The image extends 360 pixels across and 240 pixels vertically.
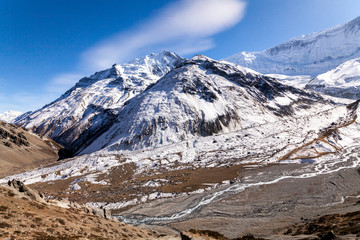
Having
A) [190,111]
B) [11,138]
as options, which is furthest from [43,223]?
[11,138]

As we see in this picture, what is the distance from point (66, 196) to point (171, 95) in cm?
10781

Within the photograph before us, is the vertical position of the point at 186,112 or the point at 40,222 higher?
the point at 186,112

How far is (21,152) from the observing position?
139625 millimetres

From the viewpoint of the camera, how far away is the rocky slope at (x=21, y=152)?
119 meters

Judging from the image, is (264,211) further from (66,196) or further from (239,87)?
(239,87)

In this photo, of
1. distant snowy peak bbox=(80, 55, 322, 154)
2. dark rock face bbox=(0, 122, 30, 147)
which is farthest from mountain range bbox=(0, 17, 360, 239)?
dark rock face bbox=(0, 122, 30, 147)

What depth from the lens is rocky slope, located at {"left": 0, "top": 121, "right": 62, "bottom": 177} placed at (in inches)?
4673

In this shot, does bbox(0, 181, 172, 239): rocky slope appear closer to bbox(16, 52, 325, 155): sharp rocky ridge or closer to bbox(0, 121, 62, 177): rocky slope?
bbox(16, 52, 325, 155): sharp rocky ridge

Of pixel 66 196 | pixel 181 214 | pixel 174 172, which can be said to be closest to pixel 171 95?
pixel 174 172

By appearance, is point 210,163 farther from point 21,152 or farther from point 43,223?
point 21,152

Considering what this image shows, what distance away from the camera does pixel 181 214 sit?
4766cm

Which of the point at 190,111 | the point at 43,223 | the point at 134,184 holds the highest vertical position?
the point at 190,111

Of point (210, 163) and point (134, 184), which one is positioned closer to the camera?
point (134, 184)

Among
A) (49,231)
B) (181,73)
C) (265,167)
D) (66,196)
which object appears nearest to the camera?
(49,231)
